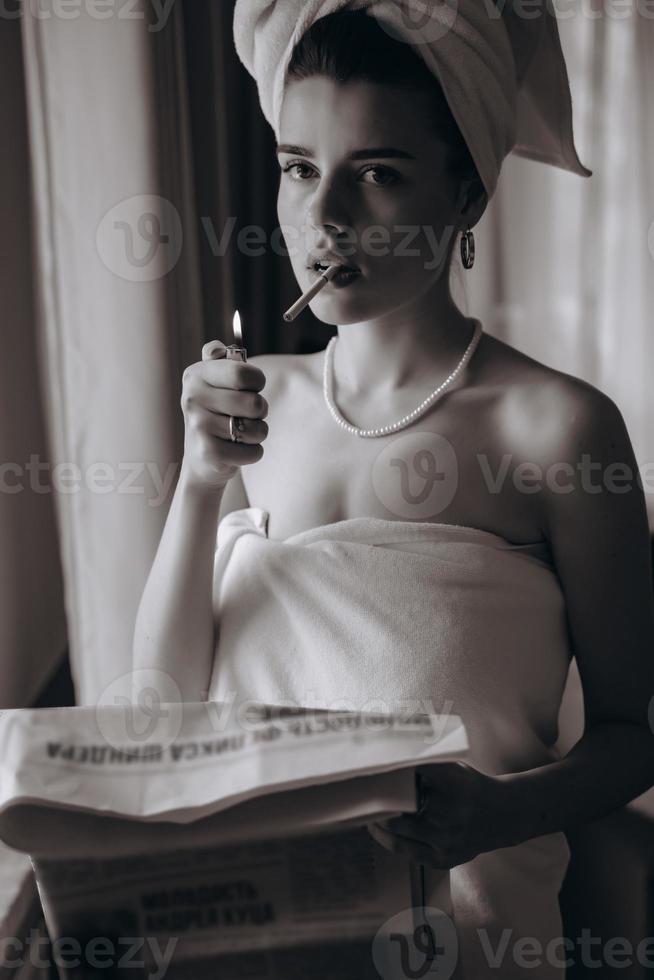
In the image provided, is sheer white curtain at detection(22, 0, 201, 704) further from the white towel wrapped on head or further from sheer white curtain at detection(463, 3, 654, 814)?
sheer white curtain at detection(463, 3, 654, 814)

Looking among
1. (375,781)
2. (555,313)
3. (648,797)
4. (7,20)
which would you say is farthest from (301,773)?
(555,313)

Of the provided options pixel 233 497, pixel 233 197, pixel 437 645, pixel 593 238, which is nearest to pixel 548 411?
pixel 437 645

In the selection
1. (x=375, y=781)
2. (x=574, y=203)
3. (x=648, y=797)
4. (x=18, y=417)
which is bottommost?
(x=648, y=797)

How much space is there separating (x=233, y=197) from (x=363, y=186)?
0.63 m

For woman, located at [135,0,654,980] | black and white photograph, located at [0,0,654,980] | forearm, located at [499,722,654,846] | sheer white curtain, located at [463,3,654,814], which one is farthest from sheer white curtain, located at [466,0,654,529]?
forearm, located at [499,722,654,846]

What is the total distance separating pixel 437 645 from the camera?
0.81 meters

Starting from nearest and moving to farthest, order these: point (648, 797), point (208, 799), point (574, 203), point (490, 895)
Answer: point (208, 799) → point (490, 895) → point (648, 797) → point (574, 203)

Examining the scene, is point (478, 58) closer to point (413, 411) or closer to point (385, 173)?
point (385, 173)

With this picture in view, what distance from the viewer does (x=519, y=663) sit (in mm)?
846

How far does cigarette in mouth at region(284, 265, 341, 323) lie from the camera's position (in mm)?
755

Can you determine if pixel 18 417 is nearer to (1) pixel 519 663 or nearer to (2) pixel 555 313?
(1) pixel 519 663

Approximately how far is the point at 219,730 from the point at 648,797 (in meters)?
0.62

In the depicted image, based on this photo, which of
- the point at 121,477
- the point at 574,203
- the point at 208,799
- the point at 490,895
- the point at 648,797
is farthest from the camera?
the point at 574,203

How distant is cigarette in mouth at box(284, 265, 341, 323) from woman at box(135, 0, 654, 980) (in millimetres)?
13
